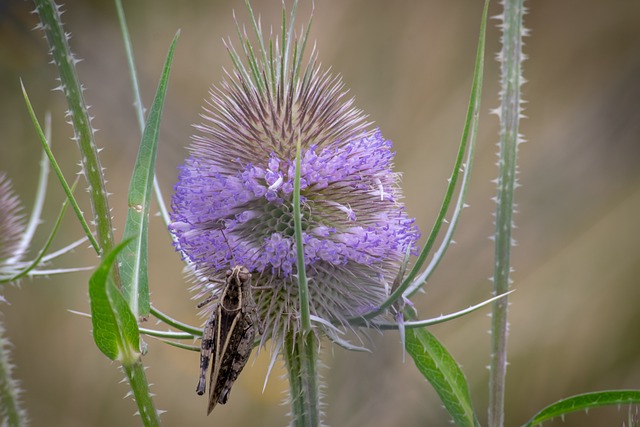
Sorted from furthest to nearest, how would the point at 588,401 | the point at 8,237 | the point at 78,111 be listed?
1. the point at 8,237
2. the point at 588,401
3. the point at 78,111

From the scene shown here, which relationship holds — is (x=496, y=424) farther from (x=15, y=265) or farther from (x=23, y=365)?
(x=23, y=365)

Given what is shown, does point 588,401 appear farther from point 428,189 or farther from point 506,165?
point 428,189

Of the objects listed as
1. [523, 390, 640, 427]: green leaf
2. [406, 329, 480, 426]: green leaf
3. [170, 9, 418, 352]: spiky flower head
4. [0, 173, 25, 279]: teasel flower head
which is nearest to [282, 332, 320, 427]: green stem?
[170, 9, 418, 352]: spiky flower head

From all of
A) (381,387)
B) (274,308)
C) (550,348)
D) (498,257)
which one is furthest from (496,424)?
(550,348)

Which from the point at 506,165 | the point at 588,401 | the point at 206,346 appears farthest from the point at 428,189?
the point at 206,346

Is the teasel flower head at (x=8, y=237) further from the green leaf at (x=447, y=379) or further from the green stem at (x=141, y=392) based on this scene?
the green leaf at (x=447, y=379)

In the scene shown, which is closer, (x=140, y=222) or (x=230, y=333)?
(x=140, y=222)

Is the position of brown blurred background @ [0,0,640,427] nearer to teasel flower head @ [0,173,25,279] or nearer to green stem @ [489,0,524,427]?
teasel flower head @ [0,173,25,279]
